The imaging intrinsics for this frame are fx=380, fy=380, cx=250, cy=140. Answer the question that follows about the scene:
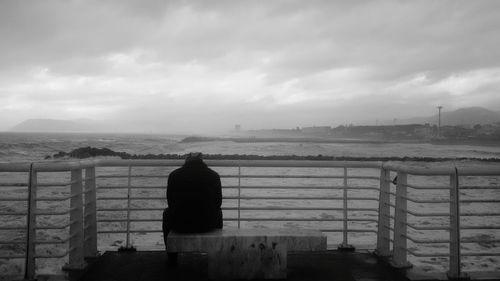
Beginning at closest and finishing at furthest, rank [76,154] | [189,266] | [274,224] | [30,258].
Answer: [30,258], [189,266], [274,224], [76,154]

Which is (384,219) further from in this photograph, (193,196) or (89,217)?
(89,217)

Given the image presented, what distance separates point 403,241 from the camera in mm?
4637

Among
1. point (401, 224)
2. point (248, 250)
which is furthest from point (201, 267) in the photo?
point (401, 224)

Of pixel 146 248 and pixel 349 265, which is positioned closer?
pixel 349 265

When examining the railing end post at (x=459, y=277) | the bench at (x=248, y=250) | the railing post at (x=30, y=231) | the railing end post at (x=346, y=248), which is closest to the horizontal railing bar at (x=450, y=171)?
the railing end post at (x=459, y=277)

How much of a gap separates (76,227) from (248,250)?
2123 mm

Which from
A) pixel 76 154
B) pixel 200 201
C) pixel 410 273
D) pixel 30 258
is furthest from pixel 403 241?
pixel 76 154

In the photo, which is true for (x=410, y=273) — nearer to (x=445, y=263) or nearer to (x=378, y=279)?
(x=378, y=279)

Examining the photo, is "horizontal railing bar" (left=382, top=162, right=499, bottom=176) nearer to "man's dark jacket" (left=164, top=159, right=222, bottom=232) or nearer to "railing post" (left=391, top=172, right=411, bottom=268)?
"railing post" (left=391, top=172, right=411, bottom=268)

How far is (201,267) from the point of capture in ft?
15.0

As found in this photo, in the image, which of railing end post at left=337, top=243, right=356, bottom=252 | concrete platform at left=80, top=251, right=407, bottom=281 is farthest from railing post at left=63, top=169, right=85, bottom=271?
railing end post at left=337, top=243, right=356, bottom=252

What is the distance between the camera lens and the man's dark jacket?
13.9 feet

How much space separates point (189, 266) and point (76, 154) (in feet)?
133

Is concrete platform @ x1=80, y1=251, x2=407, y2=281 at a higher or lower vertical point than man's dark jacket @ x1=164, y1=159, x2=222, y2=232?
lower
